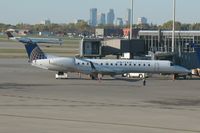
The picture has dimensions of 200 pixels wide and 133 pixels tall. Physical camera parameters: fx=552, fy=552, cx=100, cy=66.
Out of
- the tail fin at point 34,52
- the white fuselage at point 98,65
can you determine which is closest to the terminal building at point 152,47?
the white fuselage at point 98,65

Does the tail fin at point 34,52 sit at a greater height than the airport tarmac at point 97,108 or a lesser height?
greater

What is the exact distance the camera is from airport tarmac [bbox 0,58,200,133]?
94.5ft

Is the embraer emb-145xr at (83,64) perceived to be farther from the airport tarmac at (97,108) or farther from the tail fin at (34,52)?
the airport tarmac at (97,108)

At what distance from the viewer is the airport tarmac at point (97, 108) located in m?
28.8

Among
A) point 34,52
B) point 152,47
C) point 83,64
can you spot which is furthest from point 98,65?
point 152,47

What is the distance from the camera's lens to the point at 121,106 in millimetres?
40062

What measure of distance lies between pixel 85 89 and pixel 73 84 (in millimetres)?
6217

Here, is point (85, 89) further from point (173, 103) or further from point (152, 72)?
point (152, 72)

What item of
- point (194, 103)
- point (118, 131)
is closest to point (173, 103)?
point (194, 103)

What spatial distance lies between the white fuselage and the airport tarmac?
8.02 metres

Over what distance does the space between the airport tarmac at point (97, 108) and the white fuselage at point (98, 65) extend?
8.02 metres

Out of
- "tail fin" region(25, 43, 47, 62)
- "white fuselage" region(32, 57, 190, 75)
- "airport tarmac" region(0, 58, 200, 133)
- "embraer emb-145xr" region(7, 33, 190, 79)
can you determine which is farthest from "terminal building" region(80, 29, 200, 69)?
"airport tarmac" region(0, 58, 200, 133)

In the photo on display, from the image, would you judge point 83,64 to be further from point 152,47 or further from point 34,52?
point 152,47

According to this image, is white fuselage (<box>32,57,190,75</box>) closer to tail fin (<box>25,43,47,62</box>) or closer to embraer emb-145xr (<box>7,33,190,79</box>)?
embraer emb-145xr (<box>7,33,190,79</box>)
